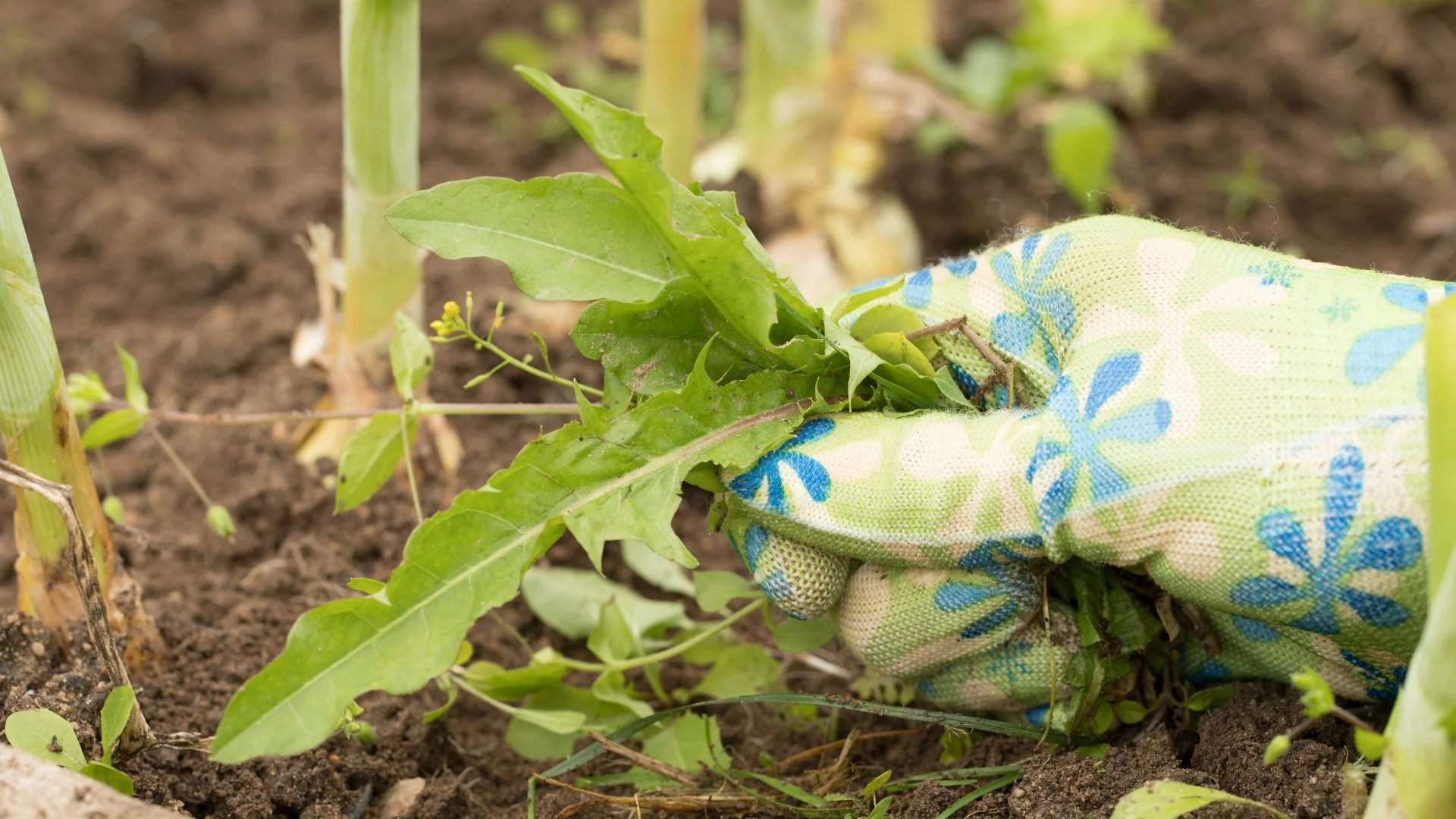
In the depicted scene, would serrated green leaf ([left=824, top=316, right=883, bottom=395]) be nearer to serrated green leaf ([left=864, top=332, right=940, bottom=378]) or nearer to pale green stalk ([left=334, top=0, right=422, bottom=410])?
serrated green leaf ([left=864, top=332, right=940, bottom=378])

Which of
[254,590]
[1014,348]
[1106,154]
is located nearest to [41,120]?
[254,590]

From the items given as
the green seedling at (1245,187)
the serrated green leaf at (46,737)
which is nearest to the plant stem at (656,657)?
the serrated green leaf at (46,737)

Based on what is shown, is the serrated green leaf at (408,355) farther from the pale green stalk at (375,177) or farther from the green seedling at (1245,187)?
the green seedling at (1245,187)

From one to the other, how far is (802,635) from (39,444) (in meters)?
0.71

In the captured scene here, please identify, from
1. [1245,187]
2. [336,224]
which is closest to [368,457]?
[336,224]

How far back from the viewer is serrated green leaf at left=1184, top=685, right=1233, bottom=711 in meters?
1.22

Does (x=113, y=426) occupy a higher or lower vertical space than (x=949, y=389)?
lower

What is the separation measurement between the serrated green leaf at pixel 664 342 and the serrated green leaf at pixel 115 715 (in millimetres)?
469

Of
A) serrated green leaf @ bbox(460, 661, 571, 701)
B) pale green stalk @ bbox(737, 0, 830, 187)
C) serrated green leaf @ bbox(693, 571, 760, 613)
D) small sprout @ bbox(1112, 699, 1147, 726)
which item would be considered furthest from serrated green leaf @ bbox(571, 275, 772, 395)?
pale green stalk @ bbox(737, 0, 830, 187)

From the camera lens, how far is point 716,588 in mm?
1354

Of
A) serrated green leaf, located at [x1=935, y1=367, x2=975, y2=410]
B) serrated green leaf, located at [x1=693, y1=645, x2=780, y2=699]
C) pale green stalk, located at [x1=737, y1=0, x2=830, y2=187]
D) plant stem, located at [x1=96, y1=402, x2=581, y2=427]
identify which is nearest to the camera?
serrated green leaf, located at [x1=935, y1=367, x2=975, y2=410]

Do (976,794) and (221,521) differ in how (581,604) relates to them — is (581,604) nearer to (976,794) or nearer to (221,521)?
(221,521)

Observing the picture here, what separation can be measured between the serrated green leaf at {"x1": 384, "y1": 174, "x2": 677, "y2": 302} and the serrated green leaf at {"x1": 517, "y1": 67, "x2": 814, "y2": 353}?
0.14ft

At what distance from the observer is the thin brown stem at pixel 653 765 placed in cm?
127
